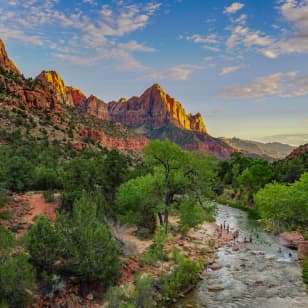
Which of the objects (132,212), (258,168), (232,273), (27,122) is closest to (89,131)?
(27,122)

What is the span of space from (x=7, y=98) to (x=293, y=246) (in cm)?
7290

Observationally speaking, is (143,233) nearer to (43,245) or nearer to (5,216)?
(5,216)

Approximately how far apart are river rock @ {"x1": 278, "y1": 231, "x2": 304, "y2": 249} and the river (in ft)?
2.92

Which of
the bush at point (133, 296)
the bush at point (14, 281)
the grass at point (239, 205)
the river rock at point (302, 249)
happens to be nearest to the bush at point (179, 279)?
the bush at point (133, 296)

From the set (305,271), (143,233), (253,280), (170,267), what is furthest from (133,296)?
(143,233)

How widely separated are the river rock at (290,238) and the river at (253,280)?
2.92 feet

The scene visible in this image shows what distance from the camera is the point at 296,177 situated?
7044cm

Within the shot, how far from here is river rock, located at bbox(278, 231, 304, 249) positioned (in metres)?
36.8

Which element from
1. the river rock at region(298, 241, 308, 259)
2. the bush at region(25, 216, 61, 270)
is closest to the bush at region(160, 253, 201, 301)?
the bush at region(25, 216, 61, 270)

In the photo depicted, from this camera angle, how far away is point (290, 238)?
39.3 meters

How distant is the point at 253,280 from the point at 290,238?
1505cm

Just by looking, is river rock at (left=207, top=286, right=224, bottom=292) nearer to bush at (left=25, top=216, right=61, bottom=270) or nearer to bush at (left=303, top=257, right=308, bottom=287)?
bush at (left=303, top=257, right=308, bottom=287)

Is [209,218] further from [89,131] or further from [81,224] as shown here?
[89,131]

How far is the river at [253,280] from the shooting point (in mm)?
22234
